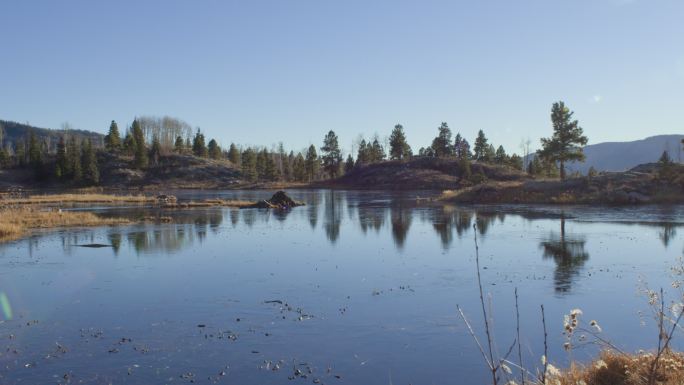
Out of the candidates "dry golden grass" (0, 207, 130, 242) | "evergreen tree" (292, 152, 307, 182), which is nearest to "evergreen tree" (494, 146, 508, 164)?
"evergreen tree" (292, 152, 307, 182)

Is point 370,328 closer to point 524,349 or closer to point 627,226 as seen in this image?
point 524,349

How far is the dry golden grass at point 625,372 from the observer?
7.29m

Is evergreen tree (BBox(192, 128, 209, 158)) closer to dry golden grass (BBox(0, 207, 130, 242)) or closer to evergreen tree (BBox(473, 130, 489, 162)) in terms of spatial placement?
evergreen tree (BBox(473, 130, 489, 162))

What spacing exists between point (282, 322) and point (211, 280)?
690 cm

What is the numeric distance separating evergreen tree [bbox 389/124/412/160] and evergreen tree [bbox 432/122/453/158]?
7.85 metres

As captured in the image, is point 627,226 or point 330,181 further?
point 330,181

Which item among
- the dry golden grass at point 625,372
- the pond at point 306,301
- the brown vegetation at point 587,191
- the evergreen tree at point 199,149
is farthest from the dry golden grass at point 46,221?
the evergreen tree at point 199,149

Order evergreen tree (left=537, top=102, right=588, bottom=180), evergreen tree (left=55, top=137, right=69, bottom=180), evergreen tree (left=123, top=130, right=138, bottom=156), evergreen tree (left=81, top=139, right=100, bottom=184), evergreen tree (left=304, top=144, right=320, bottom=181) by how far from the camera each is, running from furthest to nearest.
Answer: evergreen tree (left=123, top=130, right=138, bottom=156) < evergreen tree (left=304, top=144, right=320, bottom=181) < evergreen tree (left=55, top=137, right=69, bottom=180) < evergreen tree (left=81, top=139, right=100, bottom=184) < evergreen tree (left=537, top=102, right=588, bottom=180)

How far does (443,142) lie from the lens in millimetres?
141875

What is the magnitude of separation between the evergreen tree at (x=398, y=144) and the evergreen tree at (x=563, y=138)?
6802cm

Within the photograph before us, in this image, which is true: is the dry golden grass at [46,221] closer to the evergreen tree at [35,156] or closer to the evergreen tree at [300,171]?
the evergreen tree at [300,171]

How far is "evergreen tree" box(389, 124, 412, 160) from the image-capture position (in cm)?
14175

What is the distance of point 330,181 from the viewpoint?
457ft

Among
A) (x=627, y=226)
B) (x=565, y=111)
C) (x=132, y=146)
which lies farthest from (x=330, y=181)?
(x=627, y=226)
